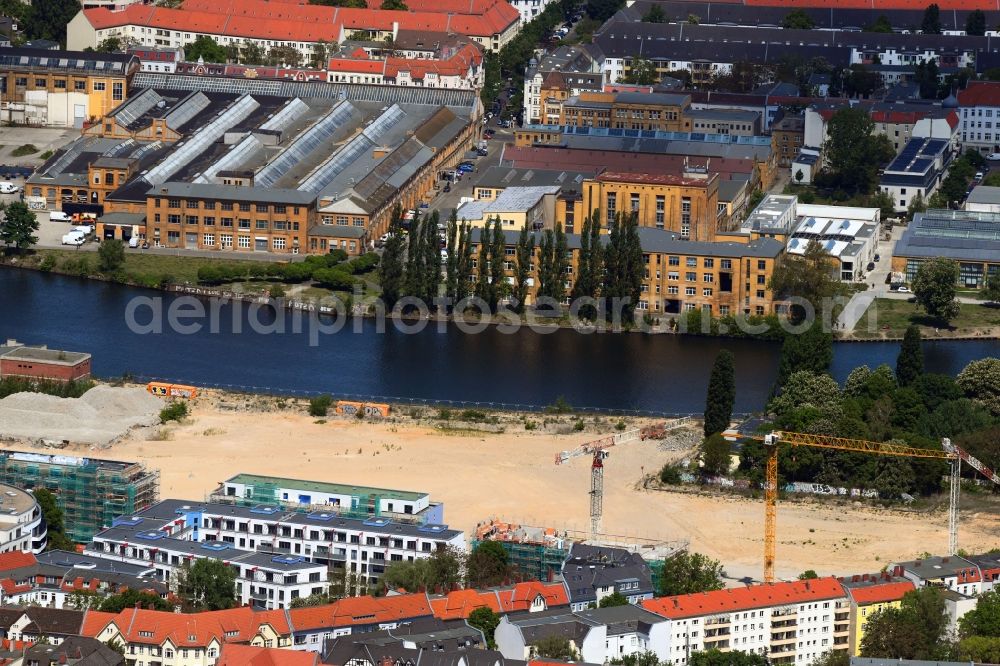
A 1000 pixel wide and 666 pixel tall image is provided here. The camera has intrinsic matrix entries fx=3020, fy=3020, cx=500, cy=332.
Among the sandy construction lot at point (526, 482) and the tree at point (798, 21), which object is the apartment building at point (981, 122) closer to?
the tree at point (798, 21)

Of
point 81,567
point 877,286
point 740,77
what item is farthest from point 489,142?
point 81,567

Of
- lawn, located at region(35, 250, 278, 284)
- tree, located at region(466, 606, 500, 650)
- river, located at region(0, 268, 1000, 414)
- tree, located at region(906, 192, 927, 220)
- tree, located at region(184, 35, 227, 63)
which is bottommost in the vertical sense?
tree, located at region(466, 606, 500, 650)

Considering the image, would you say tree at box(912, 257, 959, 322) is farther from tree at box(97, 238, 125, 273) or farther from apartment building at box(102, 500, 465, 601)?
apartment building at box(102, 500, 465, 601)

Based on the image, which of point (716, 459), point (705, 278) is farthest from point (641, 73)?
point (716, 459)

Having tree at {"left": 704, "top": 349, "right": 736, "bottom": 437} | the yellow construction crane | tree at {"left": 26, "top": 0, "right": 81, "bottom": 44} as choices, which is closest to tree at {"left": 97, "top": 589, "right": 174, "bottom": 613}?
the yellow construction crane

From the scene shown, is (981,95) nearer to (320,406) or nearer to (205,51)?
(205,51)

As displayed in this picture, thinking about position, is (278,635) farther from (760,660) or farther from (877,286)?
(877,286)
